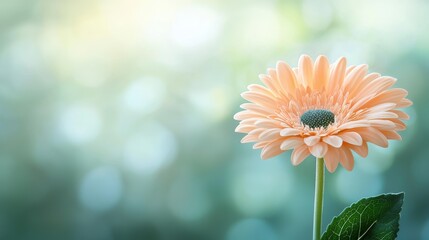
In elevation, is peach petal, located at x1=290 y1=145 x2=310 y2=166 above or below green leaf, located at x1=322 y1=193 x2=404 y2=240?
above

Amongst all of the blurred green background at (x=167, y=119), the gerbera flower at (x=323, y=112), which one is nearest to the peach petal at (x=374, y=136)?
the gerbera flower at (x=323, y=112)

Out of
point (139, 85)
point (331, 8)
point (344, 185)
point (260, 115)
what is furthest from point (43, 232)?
point (260, 115)

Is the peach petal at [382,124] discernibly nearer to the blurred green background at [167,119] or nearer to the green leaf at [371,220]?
the green leaf at [371,220]

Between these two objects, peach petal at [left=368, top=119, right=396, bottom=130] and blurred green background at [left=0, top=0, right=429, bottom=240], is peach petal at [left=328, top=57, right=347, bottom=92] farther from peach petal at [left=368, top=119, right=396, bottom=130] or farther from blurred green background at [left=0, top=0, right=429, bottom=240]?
blurred green background at [left=0, top=0, right=429, bottom=240]

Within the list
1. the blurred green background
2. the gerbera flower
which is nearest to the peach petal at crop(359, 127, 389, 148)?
the gerbera flower

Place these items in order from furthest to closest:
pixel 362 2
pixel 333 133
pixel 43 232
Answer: pixel 43 232 < pixel 362 2 < pixel 333 133

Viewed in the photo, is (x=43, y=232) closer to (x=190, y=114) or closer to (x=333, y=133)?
(x=190, y=114)

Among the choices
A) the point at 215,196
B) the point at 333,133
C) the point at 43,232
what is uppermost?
the point at 215,196
